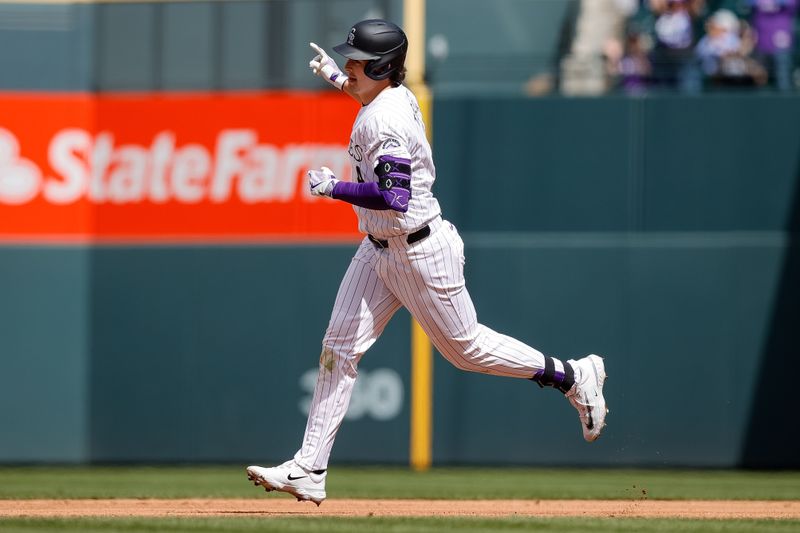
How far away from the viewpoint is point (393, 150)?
590 cm

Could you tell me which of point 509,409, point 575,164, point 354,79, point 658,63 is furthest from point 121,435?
point 354,79

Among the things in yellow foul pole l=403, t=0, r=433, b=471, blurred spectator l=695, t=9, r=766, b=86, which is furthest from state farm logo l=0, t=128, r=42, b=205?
blurred spectator l=695, t=9, r=766, b=86

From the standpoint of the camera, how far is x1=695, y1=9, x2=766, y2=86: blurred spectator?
37.5 feet

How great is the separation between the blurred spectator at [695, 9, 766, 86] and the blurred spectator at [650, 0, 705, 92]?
10 cm

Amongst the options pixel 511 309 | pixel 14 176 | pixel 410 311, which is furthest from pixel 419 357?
pixel 410 311

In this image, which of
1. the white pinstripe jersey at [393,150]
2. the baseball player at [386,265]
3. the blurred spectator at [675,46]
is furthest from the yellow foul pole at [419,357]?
the white pinstripe jersey at [393,150]

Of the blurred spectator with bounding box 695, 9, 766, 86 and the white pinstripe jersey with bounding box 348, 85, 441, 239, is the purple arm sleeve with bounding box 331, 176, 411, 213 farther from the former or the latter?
the blurred spectator with bounding box 695, 9, 766, 86

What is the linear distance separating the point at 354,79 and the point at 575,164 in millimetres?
5603

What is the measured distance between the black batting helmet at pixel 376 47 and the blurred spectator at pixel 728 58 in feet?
19.6

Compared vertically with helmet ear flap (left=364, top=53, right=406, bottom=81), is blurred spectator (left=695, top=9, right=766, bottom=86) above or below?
above

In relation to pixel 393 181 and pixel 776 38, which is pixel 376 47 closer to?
pixel 393 181

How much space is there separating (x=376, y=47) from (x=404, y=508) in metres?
2.42

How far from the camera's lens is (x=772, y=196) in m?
11.4

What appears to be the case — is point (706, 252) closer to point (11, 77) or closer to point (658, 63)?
point (658, 63)
